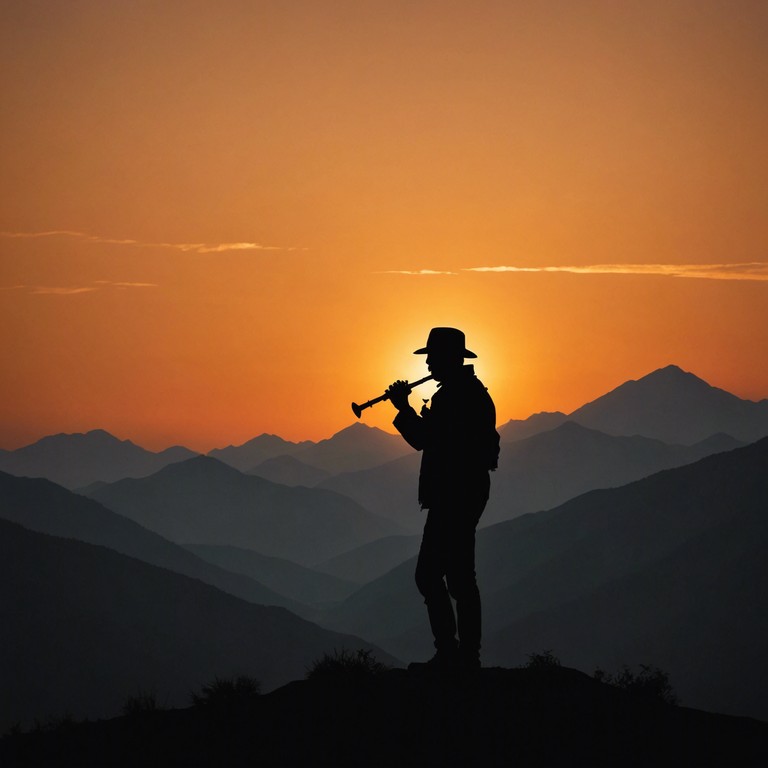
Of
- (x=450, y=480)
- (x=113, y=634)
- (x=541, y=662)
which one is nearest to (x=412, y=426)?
(x=450, y=480)

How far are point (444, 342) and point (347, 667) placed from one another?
349cm

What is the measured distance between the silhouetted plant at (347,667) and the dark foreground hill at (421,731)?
10 cm

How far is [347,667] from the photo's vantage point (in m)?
10.8

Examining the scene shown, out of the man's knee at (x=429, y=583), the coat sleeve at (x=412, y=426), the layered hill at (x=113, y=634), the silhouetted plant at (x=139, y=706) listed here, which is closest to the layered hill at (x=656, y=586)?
the layered hill at (x=113, y=634)

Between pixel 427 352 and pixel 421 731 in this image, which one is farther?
pixel 427 352

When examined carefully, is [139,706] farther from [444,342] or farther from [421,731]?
[444,342]

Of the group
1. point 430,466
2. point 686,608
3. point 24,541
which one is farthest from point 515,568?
point 430,466

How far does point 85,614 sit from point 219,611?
59.3ft

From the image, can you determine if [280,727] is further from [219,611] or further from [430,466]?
[219,611]

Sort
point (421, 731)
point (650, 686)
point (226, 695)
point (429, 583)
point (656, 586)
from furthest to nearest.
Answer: point (656, 586) < point (650, 686) < point (429, 583) < point (226, 695) < point (421, 731)

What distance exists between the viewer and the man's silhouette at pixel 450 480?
11.3m

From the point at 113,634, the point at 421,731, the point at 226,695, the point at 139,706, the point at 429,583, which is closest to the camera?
the point at 421,731

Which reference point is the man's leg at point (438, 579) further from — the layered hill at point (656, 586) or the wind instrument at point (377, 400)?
the layered hill at point (656, 586)

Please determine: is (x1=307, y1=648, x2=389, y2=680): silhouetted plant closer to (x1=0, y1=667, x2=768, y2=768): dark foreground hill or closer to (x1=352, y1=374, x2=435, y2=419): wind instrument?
(x1=0, y1=667, x2=768, y2=768): dark foreground hill
